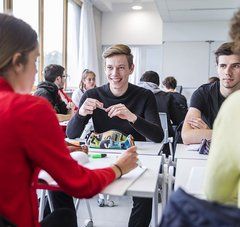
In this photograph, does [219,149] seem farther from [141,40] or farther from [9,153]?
[141,40]

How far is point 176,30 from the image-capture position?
734cm

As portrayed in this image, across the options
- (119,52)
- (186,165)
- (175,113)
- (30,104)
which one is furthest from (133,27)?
(30,104)

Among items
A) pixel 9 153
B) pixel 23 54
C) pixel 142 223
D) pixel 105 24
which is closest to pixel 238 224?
pixel 9 153

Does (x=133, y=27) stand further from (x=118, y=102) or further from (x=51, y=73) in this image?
(x=118, y=102)

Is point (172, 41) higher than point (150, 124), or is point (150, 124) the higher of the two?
point (172, 41)

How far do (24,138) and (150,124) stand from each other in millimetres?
1243

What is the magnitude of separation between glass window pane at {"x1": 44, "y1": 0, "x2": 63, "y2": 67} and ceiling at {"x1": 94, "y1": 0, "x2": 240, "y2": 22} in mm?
1276

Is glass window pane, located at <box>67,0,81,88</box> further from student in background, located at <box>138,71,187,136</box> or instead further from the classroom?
student in background, located at <box>138,71,187,136</box>

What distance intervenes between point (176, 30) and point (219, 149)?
685cm

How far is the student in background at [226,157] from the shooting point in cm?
81

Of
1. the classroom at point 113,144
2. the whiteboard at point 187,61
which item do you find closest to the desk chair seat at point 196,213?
the classroom at point 113,144

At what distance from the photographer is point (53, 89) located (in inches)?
153

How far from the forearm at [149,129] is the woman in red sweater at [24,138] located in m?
0.99

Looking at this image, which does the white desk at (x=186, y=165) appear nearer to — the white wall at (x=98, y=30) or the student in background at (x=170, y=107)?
the student in background at (x=170, y=107)
